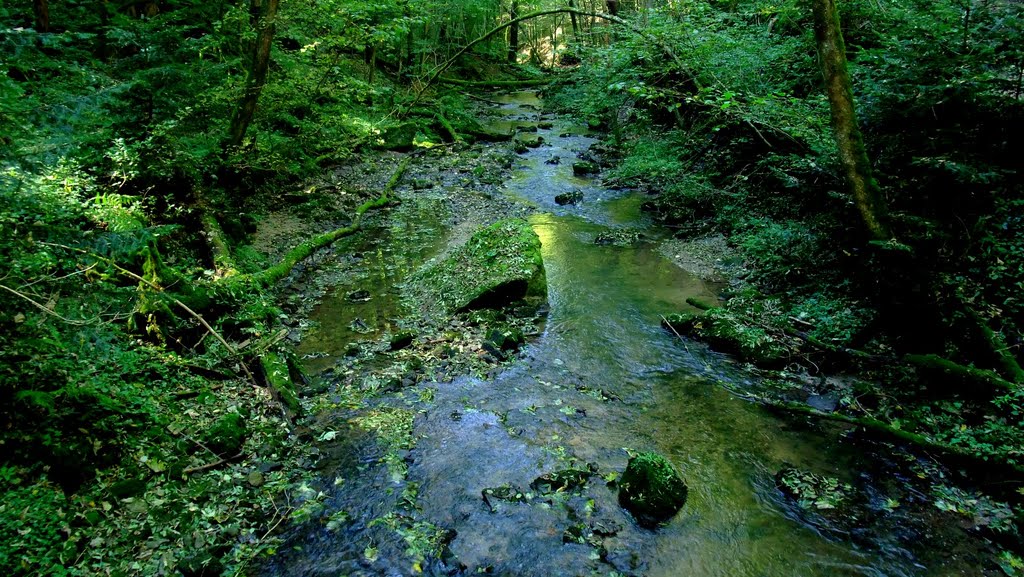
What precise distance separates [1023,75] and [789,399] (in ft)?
17.0

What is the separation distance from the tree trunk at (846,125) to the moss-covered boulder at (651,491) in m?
4.61

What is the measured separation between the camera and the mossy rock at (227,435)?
17.3 ft

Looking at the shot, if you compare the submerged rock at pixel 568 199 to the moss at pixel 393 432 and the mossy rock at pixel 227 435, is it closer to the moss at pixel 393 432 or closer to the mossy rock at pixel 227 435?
the moss at pixel 393 432

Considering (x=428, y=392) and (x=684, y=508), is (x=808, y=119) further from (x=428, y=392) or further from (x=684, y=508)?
(x=428, y=392)

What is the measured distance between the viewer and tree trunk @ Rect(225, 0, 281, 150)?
394 inches

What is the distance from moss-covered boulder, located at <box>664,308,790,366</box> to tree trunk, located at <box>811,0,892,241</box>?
6.67 ft

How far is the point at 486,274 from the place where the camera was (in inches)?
388

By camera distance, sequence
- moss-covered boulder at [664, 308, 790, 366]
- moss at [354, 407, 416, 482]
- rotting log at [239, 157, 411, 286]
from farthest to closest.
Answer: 1. rotting log at [239, 157, 411, 286]
2. moss-covered boulder at [664, 308, 790, 366]
3. moss at [354, 407, 416, 482]

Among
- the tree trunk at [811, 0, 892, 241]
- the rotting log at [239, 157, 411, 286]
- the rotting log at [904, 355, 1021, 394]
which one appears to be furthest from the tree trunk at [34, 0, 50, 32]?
the rotting log at [904, 355, 1021, 394]

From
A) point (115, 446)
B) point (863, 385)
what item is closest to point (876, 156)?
point (863, 385)

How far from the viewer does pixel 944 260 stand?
6645mm

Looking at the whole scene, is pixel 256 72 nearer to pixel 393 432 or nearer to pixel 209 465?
pixel 393 432

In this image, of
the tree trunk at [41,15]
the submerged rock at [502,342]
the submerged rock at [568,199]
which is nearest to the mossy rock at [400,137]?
the submerged rock at [568,199]

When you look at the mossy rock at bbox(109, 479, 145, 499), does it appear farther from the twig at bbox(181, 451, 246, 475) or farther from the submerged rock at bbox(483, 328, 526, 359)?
the submerged rock at bbox(483, 328, 526, 359)
